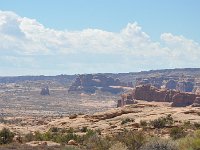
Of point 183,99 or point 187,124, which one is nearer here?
point 187,124

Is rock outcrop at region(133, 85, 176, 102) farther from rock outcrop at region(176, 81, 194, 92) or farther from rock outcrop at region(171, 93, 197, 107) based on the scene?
rock outcrop at region(176, 81, 194, 92)

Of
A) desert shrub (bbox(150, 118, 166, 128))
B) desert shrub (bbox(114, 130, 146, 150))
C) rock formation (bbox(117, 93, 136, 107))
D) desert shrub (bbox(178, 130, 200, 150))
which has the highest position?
desert shrub (bbox(178, 130, 200, 150))

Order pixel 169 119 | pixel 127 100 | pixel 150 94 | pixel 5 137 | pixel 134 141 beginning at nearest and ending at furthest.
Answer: pixel 134 141, pixel 5 137, pixel 169 119, pixel 127 100, pixel 150 94

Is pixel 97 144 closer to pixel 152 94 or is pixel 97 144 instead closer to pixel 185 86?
pixel 152 94

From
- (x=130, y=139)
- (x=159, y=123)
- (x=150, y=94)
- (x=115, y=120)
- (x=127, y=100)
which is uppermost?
(x=150, y=94)

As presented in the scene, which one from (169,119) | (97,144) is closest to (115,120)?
(169,119)

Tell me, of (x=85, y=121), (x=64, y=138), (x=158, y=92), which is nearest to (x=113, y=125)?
(x=85, y=121)

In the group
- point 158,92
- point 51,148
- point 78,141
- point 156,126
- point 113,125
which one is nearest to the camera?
point 51,148

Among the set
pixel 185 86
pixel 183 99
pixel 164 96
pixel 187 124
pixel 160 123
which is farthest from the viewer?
pixel 185 86

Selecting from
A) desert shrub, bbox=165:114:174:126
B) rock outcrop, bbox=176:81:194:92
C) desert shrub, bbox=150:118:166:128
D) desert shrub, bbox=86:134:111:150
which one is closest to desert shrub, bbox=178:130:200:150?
desert shrub, bbox=86:134:111:150

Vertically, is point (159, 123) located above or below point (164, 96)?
below

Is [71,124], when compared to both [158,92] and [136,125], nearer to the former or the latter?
[136,125]

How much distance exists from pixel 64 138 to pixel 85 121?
53.1 feet

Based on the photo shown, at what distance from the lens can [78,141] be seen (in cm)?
3766
